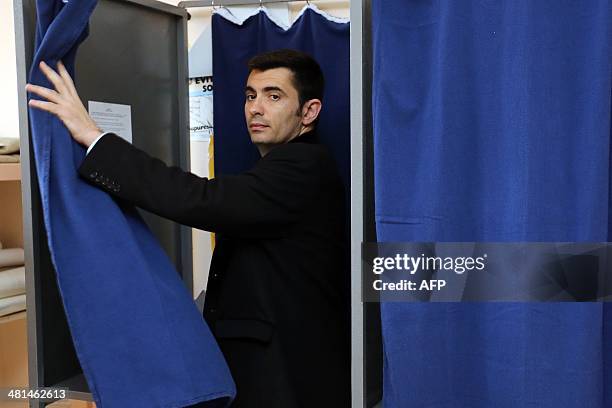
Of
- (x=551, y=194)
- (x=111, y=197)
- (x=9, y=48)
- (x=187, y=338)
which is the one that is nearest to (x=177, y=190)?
(x=111, y=197)

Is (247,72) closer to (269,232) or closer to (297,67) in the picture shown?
(297,67)

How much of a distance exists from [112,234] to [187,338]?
0.91 ft

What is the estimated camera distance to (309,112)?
75.6 inches

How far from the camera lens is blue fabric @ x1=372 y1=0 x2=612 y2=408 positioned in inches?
52.7

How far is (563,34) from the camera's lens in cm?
135

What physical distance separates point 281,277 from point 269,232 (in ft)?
0.41

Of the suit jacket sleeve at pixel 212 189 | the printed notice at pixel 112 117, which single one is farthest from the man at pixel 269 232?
the printed notice at pixel 112 117

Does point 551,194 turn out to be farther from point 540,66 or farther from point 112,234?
point 112,234

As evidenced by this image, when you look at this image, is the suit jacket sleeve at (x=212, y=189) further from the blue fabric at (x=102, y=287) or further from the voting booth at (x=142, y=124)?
the voting booth at (x=142, y=124)

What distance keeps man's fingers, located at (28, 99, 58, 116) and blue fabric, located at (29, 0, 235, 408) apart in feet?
0.04

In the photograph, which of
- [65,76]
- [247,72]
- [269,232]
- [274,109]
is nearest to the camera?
[65,76]

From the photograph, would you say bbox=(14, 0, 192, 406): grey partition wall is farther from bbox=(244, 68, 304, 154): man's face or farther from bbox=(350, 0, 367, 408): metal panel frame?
bbox=(350, 0, 367, 408): metal panel frame

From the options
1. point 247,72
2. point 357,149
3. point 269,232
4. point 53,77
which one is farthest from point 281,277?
point 247,72

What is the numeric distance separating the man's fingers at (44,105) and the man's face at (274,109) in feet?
1.94
